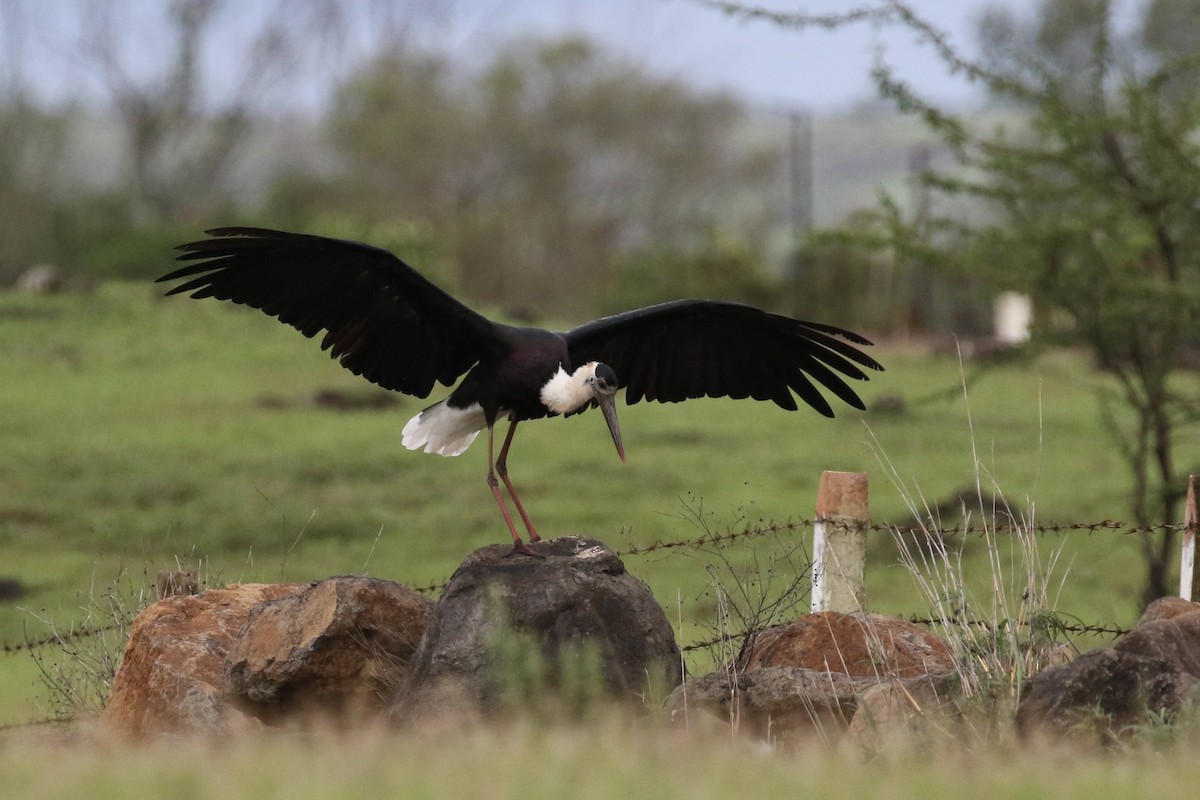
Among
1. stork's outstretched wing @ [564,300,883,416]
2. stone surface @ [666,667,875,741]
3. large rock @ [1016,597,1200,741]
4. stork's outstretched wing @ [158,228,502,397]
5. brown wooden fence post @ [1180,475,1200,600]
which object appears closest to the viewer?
large rock @ [1016,597,1200,741]

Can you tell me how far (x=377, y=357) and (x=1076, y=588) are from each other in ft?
36.5

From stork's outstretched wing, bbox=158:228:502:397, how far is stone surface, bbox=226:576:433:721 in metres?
1.15

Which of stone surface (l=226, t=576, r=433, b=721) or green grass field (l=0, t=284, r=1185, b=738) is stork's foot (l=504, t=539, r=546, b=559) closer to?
stone surface (l=226, t=576, r=433, b=721)

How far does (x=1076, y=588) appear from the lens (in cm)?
1720

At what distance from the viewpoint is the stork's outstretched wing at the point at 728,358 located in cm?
855

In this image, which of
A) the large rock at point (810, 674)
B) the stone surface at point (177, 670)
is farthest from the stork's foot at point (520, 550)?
the stone surface at point (177, 670)

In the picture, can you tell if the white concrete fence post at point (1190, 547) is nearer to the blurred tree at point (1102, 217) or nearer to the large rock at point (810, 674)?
the large rock at point (810, 674)

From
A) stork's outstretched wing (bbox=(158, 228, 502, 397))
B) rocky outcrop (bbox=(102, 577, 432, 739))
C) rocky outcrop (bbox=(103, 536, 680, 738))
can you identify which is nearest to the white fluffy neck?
stork's outstretched wing (bbox=(158, 228, 502, 397))

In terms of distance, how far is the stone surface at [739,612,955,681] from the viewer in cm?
710

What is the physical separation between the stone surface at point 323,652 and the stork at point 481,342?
655 millimetres

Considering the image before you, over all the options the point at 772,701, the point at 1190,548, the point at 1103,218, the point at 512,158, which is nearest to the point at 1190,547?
the point at 1190,548

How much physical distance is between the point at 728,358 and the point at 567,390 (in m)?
1.55

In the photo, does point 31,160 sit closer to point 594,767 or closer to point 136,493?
point 136,493

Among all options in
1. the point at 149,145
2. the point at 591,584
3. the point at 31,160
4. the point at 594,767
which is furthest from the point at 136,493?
the point at 31,160
